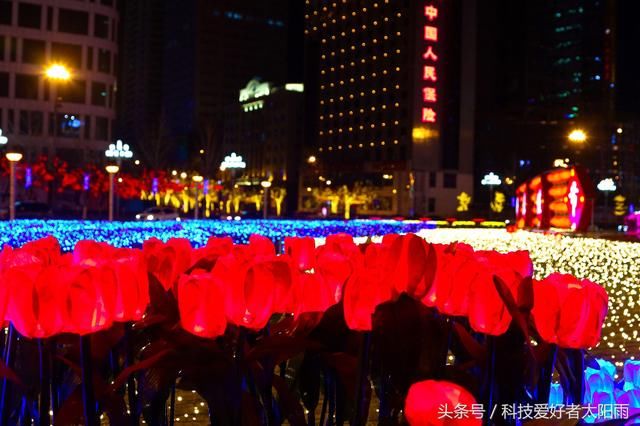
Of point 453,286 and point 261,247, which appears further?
point 261,247

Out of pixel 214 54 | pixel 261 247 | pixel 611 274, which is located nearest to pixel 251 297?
pixel 261 247

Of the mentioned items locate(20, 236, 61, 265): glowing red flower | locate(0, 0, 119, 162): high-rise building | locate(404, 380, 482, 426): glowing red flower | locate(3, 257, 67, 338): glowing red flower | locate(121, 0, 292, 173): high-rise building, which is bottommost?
locate(404, 380, 482, 426): glowing red flower

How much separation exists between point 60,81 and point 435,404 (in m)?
63.9

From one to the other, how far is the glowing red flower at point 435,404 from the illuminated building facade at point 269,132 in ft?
343

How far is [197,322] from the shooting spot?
1749 millimetres

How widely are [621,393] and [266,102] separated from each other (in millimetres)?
114729

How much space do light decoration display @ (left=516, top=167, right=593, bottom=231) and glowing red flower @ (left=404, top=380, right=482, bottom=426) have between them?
2926cm

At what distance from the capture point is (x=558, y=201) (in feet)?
111

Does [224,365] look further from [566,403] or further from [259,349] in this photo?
[566,403]

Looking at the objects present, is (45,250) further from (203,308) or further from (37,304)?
(203,308)

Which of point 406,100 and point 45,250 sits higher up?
point 406,100

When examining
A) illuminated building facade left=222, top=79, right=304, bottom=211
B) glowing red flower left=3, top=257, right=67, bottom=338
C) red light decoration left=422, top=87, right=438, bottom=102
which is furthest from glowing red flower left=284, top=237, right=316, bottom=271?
illuminated building facade left=222, top=79, right=304, bottom=211

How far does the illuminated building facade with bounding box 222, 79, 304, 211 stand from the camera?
10831 centimetres

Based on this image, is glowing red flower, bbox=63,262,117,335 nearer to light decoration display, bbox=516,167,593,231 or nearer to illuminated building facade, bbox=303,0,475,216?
light decoration display, bbox=516,167,593,231
